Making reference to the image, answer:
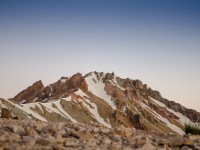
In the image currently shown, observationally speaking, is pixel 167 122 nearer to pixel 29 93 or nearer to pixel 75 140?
pixel 29 93

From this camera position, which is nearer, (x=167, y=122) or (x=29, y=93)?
(x=167, y=122)

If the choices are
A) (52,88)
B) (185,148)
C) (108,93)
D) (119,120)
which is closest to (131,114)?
(119,120)

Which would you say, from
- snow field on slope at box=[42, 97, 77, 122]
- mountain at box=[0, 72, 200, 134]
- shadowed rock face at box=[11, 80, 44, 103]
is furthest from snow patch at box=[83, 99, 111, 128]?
shadowed rock face at box=[11, 80, 44, 103]

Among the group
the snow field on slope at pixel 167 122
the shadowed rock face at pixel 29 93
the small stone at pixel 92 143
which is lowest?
the small stone at pixel 92 143

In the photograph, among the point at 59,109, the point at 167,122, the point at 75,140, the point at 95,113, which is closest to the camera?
the point at 75,140

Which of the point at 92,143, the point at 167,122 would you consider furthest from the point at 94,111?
the point at 92,143

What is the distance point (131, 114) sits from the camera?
158000mm

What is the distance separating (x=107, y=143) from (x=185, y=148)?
2.34 meters

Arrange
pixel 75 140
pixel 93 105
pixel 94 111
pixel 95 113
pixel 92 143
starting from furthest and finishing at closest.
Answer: pixel 93 105 → pixel 94 111 → pixel 95 113 → pixel 75 140 → pixel 92 143

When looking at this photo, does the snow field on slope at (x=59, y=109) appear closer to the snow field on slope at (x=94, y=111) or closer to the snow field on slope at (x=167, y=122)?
the snow field on slope at (x=94, y=111)

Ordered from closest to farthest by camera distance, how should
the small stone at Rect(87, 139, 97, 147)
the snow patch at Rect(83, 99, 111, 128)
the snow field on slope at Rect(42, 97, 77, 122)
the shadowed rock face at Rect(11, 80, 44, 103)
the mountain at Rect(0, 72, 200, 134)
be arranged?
1. the small stone at Rect(87, 139, 97, 147)
2. the snow field on slope at Rect(42, 97, 77, 122)
3. the mountain at Rect(0, 72, 200, 134)
4. the snow patch at Rect(83, 99, 111, 128)
5. the shadowed rock face at Rect(11, 80, 44, 103)

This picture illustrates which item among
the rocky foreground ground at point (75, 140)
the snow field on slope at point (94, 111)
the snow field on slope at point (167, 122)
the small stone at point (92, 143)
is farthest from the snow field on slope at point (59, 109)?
the small stone at point (92, 143)

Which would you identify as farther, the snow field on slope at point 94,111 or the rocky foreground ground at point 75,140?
the snow field on slope at point 94,111

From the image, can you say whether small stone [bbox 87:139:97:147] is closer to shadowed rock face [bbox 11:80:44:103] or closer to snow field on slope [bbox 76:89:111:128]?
snow field on slope [bbox 76:89:111:128]
